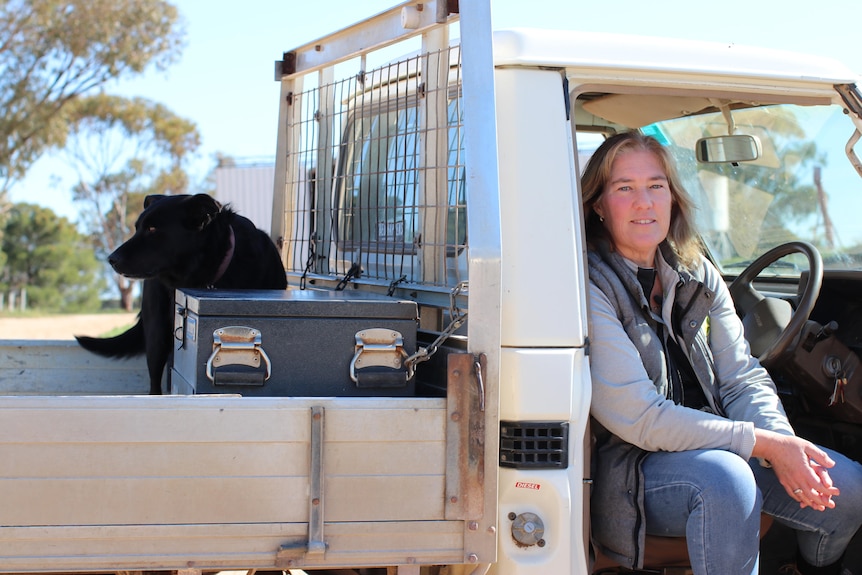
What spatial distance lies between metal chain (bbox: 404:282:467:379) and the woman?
1.18 ft

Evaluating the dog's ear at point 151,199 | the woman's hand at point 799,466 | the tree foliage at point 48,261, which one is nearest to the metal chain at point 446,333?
the woman's hand at point 799,466

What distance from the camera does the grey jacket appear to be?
2.26m

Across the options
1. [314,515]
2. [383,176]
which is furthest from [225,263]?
[314,515]

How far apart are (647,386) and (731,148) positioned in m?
1.54

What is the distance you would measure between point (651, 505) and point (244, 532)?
3.36ft

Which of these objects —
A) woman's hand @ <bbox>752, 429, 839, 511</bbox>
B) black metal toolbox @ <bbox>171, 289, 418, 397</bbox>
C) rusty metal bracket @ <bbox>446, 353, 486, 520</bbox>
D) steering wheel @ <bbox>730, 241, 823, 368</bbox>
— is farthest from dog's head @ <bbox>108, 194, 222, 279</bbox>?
woman's hand @ <bbox>752, 429, 839, 511</bbox>

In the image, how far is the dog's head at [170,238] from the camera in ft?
11.8

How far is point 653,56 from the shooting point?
2295 mm

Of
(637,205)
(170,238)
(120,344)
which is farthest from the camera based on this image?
(170,238)

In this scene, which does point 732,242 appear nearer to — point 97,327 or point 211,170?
point 97,327

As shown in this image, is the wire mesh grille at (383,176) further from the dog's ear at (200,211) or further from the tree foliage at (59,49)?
the tree foliage at (59,49)

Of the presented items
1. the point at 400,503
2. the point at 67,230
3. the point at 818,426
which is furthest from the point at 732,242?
the point at 67,230

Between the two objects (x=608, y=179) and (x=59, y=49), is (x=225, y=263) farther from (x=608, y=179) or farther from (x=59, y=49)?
(x=59, y=49)

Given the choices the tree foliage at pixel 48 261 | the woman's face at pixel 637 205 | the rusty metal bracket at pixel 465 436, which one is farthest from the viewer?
the tree foliage at pixel 48 261
